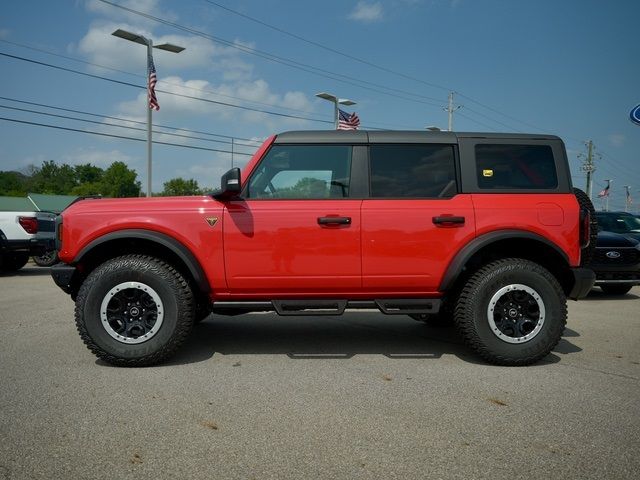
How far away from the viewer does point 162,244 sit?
164 inches

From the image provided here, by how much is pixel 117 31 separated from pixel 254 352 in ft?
49.6

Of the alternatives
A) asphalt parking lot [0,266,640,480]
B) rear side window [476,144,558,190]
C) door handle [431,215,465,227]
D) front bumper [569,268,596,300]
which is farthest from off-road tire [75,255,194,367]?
front bumper [569,268,596,300]

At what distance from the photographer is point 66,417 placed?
10.0 feet

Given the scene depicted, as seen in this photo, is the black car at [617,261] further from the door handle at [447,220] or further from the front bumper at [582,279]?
the door handle at [447,220]

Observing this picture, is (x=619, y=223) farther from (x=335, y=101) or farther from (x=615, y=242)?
(x=335, y=101)

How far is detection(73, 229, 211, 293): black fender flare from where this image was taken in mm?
4160

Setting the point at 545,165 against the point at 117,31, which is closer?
the point at 545,165

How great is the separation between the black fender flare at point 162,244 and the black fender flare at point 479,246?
2.12 metres

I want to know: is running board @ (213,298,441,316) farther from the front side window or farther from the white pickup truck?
the white pickup truck

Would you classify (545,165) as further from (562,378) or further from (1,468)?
(1,468)

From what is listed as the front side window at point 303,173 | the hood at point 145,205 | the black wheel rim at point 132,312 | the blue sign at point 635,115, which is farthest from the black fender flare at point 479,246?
the blue sign at point 635,115

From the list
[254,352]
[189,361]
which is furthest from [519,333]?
[189,361]

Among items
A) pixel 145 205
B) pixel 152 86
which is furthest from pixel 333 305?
pixel 152 86

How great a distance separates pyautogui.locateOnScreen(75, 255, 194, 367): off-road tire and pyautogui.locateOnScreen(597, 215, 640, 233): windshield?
9519mm
